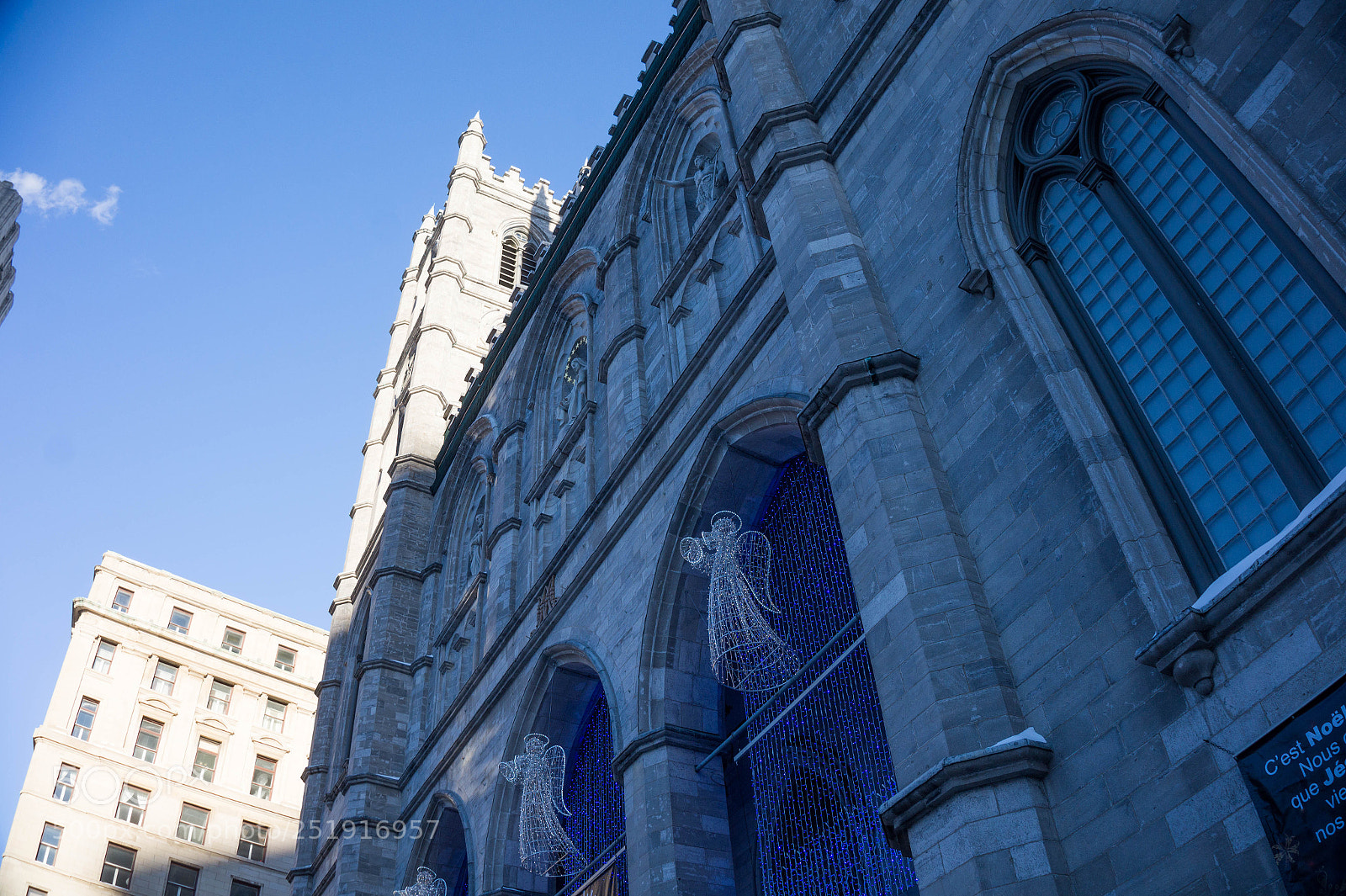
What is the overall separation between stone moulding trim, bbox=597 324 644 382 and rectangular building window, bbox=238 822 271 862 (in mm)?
26954

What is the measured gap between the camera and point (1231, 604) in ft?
22.8

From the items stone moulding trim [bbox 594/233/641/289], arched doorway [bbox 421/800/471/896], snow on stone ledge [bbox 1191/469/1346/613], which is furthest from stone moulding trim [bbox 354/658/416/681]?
snow on stone ledge [bbox 1191/469/1346/613]

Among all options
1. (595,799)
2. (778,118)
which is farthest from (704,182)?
(595,799)

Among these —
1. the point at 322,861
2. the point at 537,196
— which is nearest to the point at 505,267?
the point at 537,196

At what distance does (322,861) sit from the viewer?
80.5 feet

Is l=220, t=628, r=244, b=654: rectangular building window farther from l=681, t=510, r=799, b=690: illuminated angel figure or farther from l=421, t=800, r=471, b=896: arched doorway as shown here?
l=681, t=510, r=799, b=690: illuminated angel figure

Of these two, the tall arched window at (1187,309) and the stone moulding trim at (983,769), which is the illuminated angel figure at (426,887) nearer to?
the stone moulding trim at (983,769)

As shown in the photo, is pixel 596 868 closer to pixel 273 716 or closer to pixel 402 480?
pixel 402 480

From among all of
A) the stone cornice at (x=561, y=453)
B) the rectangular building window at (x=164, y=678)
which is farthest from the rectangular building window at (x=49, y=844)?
the stone cornice at (x=561, y=453)

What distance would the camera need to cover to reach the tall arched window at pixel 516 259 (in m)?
40.3

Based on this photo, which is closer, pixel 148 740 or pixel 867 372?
pixel 867 372

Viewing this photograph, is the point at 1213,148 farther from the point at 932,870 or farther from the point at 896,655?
the point at 932,870

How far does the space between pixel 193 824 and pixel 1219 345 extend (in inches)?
1481

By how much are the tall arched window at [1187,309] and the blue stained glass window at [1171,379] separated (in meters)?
0.01
